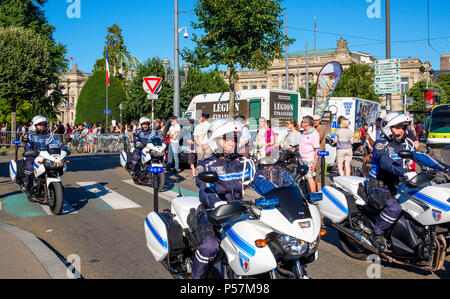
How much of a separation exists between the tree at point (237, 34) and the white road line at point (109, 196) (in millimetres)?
7492

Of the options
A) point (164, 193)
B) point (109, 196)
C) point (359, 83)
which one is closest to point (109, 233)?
point (109, 196)

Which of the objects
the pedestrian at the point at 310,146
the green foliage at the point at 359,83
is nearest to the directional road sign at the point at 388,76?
the pedestrian at the point at 310,146

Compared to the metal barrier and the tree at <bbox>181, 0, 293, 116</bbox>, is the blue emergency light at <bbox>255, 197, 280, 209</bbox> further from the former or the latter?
the metal barrier

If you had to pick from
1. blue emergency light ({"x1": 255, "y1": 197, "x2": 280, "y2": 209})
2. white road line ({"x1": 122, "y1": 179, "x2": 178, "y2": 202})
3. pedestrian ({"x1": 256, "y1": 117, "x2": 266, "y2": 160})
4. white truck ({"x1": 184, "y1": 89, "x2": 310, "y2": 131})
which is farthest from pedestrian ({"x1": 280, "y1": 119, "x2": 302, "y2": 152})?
blue emergency light ({"x1": 255, "y1": 197, "x2": 280, "y2": 209})

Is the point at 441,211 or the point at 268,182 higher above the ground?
the point at 268,182

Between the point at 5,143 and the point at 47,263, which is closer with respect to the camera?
the point at 47,263

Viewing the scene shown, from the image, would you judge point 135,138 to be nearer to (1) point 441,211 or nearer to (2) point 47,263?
(2) point 47,263

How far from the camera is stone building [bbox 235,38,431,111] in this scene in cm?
8325

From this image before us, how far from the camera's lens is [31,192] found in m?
8.55

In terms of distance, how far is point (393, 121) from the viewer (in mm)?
5309
